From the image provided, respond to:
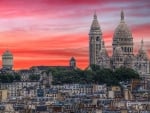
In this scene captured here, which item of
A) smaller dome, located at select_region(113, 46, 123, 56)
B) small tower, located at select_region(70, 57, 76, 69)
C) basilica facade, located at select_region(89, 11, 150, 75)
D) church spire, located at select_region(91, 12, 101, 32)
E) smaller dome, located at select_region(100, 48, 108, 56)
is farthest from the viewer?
church spire, located at select_region(91, 12, 101, 32)

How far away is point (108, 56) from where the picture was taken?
588ft

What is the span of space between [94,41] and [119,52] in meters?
13.7

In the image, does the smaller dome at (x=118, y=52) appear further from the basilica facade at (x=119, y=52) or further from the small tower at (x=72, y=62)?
the small tower at (x=72, y=62)

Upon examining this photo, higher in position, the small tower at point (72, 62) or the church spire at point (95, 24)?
the church spire at point (95, 24)

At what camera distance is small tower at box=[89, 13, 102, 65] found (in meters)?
187

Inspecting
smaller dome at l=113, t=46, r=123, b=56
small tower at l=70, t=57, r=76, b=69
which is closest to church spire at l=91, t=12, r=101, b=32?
small tower at l=70, t=57, r=76, b=69

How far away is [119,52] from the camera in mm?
177000

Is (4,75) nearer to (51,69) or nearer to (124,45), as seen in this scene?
(51,69)

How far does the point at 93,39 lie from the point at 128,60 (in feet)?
46.6

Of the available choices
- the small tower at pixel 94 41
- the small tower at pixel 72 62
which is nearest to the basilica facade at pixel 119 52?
the small tower at pixel 94 41

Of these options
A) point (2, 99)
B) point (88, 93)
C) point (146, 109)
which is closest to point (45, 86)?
point (88, 93)

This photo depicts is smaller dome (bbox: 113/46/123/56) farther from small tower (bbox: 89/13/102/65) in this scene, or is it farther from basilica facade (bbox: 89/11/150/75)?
small tower (bbox: 89/13/102/65)

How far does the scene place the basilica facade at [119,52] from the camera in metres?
176

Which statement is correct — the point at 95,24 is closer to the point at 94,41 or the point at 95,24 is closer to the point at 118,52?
the point at 94,41
